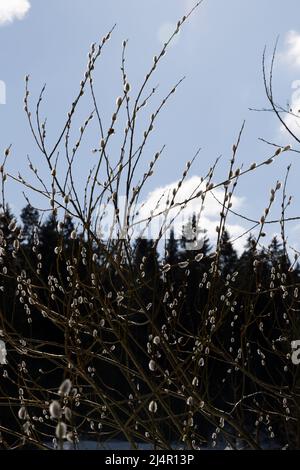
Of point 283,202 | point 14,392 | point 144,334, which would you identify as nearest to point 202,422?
point 144,334

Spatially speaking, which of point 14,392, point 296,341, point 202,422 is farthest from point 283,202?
point 202,422

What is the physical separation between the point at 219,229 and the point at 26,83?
41.6 inches

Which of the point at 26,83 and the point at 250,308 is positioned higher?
the point at 26,83

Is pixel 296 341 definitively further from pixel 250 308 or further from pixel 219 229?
pixel 219 229

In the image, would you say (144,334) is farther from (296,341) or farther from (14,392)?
(296,341)

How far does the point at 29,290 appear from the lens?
196 cm
